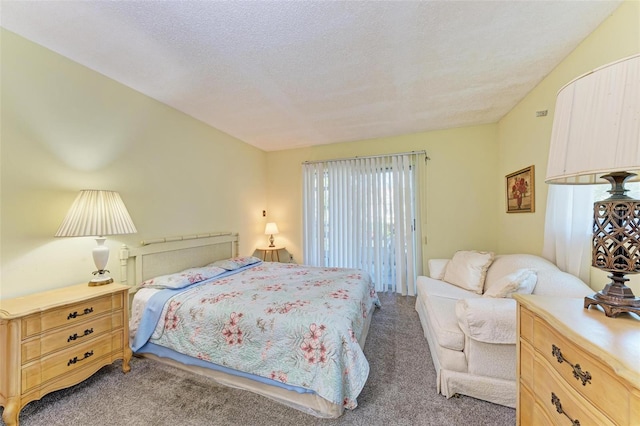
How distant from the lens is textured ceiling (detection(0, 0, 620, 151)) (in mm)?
1478

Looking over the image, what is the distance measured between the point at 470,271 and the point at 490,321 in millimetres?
1173

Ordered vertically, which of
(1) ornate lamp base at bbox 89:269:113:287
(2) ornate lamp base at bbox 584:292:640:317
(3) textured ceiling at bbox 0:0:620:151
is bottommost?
(1) ornate lamp base at bbox 89:269:113:287

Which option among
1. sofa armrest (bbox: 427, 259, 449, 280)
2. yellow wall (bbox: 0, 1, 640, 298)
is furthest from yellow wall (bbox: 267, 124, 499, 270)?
sofa armrest (bbox: 427, 259, 449, 280)

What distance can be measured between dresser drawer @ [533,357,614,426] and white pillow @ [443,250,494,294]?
1.66 metres

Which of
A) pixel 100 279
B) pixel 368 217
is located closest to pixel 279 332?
pixel 100 279

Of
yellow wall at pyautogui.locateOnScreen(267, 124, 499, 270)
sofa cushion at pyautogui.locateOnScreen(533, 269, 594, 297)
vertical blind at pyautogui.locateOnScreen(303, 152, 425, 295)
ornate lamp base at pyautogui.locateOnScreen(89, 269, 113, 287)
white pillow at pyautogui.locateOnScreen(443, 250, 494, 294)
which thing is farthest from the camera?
vertical blind at pyautogui.locateOnScreen(303, 152, 425, 295)

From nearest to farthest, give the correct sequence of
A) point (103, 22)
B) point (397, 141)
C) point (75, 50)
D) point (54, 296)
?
1. point (103, 22)
2. point (54, 296)
3. point (75, 50)
4. point (397, 141)

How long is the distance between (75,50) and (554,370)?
3.48 metres

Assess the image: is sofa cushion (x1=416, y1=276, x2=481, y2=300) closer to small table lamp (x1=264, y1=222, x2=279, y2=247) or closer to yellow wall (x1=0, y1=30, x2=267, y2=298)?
small table lamp (x1=264, y1=222, x2=279, y2=247)

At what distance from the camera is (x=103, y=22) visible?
5.12 feet

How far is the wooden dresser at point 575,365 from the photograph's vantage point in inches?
24.0

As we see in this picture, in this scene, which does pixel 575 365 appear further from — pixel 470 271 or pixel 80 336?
pixel 80 336

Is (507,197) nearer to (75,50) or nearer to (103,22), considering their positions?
(103,22)

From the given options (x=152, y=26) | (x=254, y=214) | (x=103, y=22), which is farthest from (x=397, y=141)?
(x=103, y=22)
